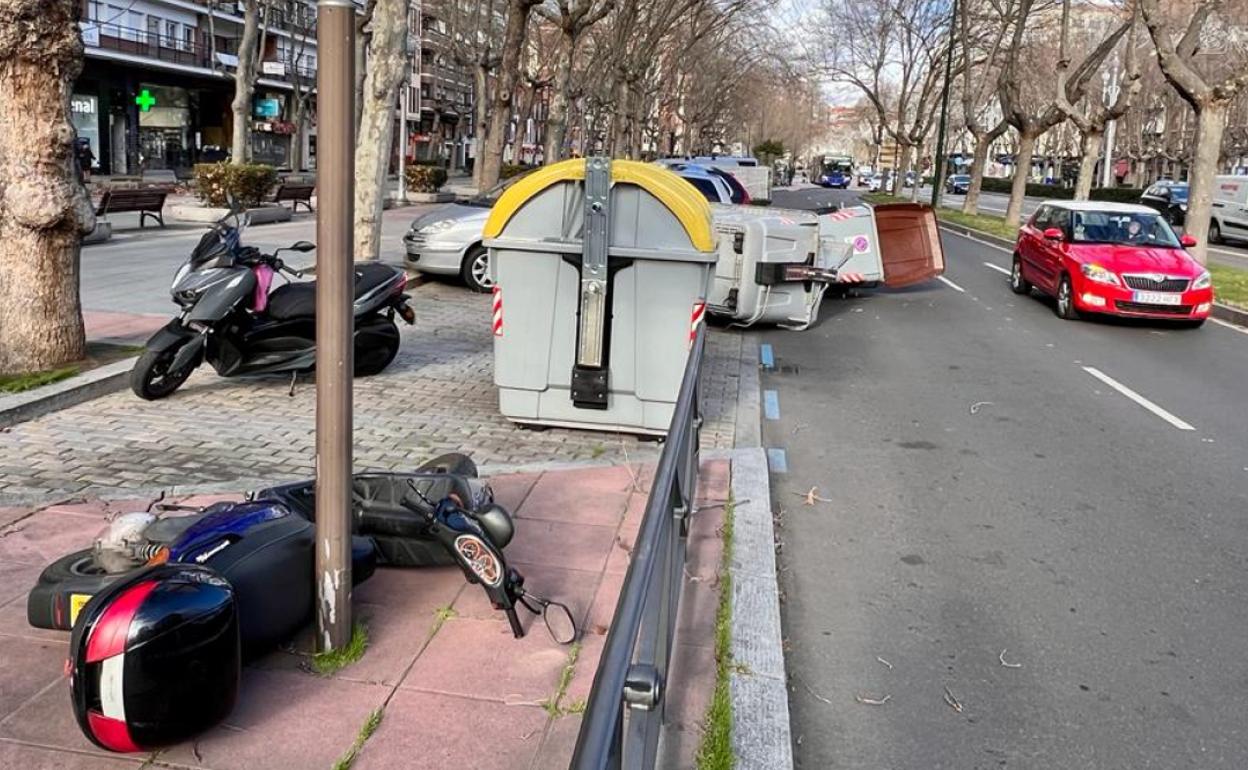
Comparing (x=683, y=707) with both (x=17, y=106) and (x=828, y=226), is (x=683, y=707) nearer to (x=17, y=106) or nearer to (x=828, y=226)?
(x=17, y=106)

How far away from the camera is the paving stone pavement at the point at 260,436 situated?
583 centimetres

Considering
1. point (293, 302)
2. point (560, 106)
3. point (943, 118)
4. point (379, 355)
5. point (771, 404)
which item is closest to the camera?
point (293, 302)

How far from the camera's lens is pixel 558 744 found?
3334 millimetres

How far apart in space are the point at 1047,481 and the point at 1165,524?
2.88ft

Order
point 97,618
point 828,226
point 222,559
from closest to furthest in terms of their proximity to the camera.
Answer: point 97,618 → point 222,559 → point 828,226

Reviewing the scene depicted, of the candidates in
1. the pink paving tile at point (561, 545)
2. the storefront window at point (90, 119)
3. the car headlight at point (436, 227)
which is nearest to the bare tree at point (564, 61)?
the car headlight at point (436, 227)

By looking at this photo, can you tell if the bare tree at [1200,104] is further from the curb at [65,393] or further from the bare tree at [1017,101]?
the curb at [65,393]

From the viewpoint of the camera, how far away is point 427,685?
364 centimetres

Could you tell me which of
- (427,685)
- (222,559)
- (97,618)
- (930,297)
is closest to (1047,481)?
(427,685)

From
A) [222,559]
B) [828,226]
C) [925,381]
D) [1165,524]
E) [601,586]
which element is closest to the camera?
[222,559]

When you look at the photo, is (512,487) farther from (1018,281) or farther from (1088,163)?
(1088,163)

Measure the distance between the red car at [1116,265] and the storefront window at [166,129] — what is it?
4528 cm

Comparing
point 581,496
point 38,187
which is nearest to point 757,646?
point 581,496

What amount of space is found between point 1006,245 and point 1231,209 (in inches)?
379
